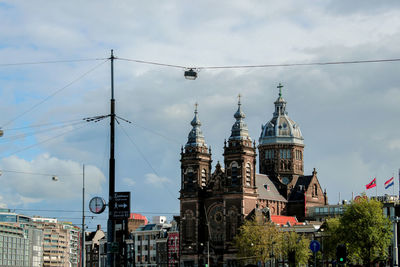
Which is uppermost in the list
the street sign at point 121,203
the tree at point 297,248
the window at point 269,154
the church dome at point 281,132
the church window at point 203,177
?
the church dome at point 281,132

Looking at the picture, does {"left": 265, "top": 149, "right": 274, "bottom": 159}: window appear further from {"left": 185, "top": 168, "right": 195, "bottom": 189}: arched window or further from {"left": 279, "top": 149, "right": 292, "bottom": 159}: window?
{"left": 185, "top": 168, "right": 195, "bottom": 189}: arched window

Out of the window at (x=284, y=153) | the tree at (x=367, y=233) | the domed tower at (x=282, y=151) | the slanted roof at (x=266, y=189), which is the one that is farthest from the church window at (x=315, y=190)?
the tree at (x=367, y=233)

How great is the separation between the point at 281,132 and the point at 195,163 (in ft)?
81.5

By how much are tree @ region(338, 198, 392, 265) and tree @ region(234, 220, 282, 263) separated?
81.8 ft

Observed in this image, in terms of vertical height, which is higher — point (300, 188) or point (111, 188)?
point (300, 188)

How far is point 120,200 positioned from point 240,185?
105 meters

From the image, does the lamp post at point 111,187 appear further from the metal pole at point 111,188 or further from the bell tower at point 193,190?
the bell tower at point 193,190

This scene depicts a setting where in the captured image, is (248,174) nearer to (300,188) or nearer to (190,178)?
(190,178)

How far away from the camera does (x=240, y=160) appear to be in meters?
155

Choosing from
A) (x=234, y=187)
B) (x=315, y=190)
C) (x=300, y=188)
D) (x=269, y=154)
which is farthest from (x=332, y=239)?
(x=269, y=154)

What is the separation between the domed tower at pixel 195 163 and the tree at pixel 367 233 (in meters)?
52.8

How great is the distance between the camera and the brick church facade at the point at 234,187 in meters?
155

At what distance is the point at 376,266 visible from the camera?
A: 11962cm

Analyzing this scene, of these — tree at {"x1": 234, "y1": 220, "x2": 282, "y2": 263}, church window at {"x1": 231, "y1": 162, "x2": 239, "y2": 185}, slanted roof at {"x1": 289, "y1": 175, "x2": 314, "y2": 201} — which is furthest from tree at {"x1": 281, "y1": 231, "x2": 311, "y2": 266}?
slanted roof at {"x1": 289, "y1": 175, "x2": 314, "y2": 201}
